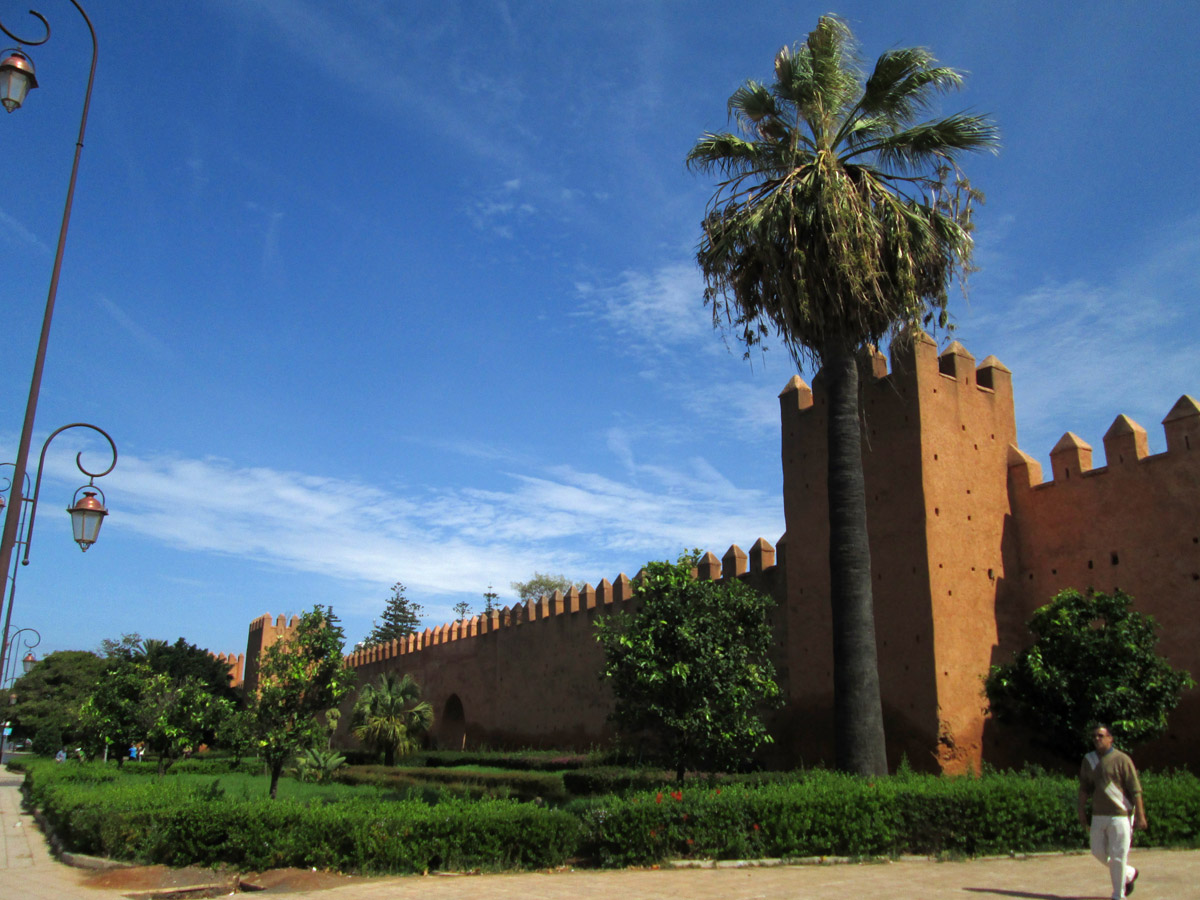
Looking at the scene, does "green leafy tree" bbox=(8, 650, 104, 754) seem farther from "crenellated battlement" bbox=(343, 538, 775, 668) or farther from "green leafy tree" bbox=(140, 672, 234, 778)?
"green leafy tree" bbox=(140, 672, 234, 778)

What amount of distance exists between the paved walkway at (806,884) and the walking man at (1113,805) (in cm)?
47

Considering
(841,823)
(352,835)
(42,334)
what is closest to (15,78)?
(42,334)

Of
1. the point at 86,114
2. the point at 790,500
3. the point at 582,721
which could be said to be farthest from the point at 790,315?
the point at 582,721

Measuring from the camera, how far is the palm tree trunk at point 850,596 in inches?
443

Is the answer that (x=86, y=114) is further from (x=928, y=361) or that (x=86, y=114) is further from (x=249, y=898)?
(x=928, y=361)

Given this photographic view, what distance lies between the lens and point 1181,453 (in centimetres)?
1356

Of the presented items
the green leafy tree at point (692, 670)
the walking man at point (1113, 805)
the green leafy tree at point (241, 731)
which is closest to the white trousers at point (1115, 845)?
the walking man at point (1113, 805)

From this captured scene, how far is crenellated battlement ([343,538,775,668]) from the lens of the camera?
1853cm

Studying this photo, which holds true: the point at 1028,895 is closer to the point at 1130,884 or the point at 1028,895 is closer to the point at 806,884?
the point at 1130,884

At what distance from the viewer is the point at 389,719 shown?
2817cm

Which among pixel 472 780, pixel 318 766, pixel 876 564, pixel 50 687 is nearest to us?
pixel 876 564

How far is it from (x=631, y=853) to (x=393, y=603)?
62.7 meters

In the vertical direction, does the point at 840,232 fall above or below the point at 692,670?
above

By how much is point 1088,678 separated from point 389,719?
70.2 feet
